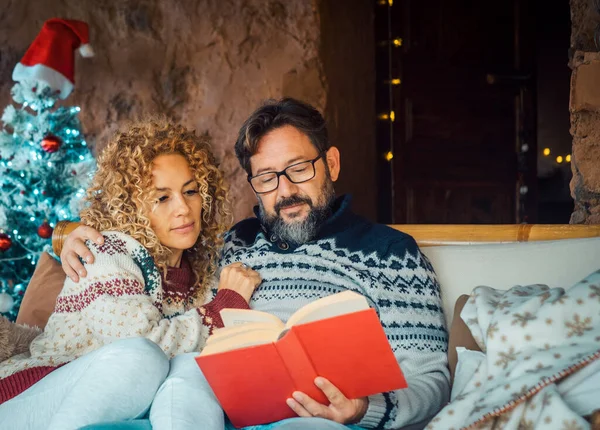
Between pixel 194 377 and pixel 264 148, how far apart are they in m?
0.88

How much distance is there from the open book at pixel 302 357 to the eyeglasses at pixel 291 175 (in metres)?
0.77

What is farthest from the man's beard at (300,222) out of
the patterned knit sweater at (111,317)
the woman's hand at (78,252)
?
the woman's hand at (78,252)

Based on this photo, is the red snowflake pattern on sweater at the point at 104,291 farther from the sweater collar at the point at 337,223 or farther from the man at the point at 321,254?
the sweater collar at the point at 337,223

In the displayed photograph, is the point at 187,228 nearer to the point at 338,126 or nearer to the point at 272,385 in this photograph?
the point at 272,385

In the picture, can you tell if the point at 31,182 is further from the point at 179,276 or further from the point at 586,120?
the point at 586,120

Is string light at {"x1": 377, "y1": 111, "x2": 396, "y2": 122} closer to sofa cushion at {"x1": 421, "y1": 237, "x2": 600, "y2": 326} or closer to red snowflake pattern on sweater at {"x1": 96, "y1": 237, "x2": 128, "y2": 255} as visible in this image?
sofa cushion at {"x1": 421, "y1": 237, "x2": 600, "y2": 326}

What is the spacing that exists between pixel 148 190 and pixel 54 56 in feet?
6.91

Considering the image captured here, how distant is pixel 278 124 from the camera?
2184 mm

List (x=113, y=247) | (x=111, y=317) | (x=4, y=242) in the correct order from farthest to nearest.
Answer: (x=4, y=242), (x=113, y=247), (x=111, y=317)

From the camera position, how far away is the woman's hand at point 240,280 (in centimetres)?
198

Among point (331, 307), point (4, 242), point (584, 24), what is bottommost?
point (4, 242)

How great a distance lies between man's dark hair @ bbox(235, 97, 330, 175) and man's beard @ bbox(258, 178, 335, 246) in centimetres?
18

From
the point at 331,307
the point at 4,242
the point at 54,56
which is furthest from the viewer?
the point at 54,56

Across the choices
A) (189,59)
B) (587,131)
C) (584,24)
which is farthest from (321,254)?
(189,59)
